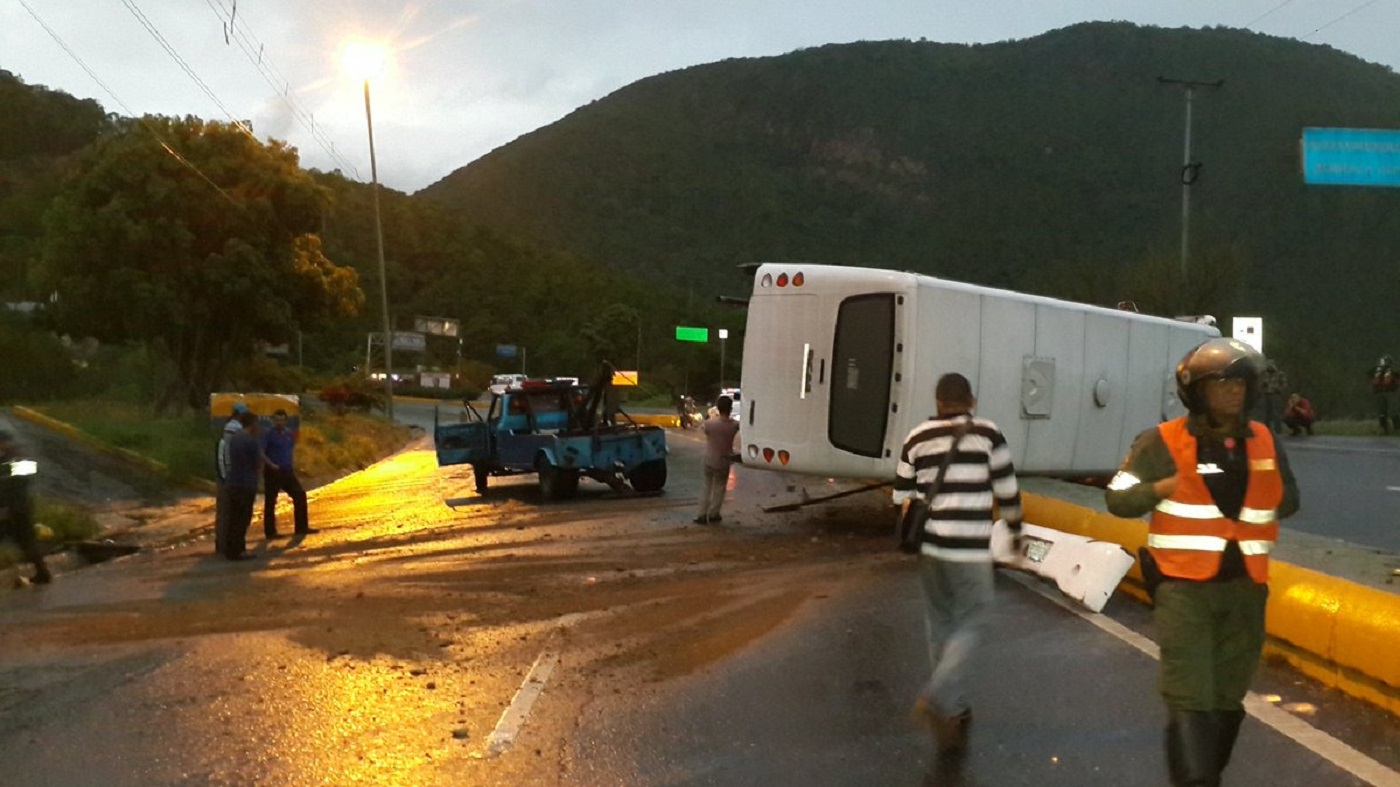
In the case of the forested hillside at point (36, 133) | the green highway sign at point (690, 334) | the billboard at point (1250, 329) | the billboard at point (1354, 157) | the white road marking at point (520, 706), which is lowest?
the white road marking at point (520, 706)

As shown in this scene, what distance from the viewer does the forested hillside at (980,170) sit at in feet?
277

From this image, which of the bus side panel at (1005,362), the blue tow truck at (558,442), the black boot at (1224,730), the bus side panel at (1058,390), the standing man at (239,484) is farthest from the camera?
the blue tow truck at (558,442)

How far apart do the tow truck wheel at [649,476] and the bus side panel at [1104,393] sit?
7.73 metres

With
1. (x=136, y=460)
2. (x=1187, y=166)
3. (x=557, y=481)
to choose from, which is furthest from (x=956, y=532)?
(x=1187, y=166)

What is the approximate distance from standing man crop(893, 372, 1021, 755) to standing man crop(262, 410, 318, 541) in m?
12.5

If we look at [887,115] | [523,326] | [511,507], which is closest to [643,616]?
[511,507]

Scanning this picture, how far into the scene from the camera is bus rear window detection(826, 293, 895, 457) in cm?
1430

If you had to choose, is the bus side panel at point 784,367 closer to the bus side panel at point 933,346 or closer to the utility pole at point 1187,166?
the bus side panel at point 933,346

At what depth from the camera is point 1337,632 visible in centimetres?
732

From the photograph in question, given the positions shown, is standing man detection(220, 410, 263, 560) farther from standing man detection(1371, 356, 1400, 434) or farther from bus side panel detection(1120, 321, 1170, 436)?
standing man detection(1371, 356, 1400, 434)

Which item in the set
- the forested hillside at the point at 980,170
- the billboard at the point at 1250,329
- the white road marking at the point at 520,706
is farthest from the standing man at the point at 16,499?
the forested hillside at the point at 980,170

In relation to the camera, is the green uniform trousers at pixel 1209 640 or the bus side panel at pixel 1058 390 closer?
the green uniform trousers at pixel 1209 640

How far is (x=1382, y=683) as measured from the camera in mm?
6875

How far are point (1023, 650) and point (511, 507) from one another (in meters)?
13.5
